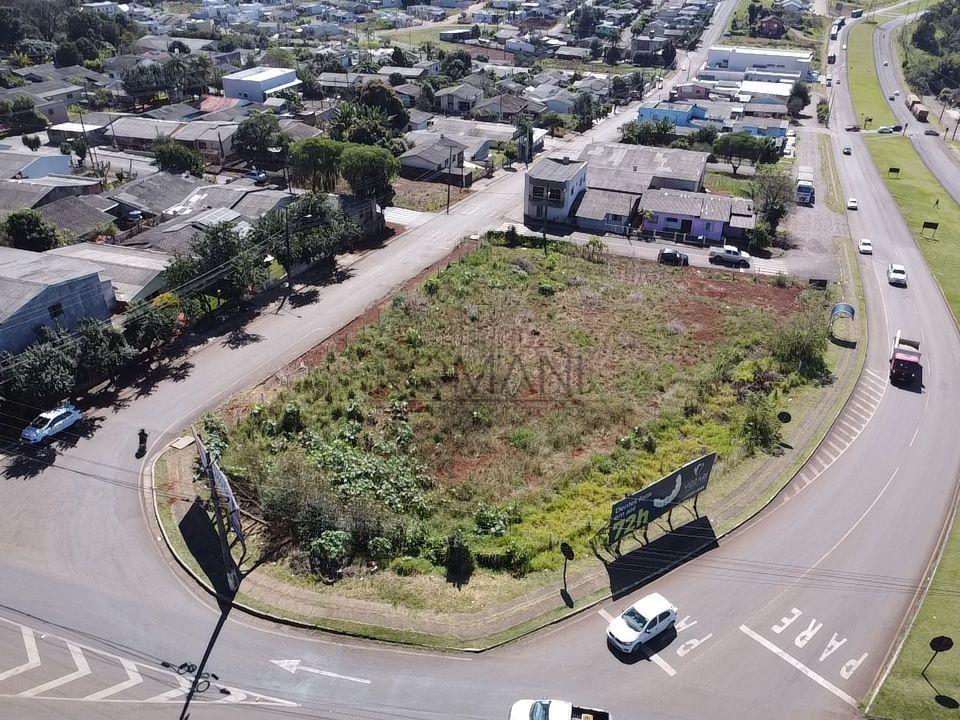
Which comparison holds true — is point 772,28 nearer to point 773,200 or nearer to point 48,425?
point 773,200

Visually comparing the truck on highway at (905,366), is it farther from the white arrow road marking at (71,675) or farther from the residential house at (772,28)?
the residential house at (772,28)

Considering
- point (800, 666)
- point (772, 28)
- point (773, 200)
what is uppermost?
point (772, 28)

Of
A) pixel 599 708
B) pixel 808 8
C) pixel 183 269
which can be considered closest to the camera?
pixel 599 708

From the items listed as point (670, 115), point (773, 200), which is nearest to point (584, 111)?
point (670, 115)

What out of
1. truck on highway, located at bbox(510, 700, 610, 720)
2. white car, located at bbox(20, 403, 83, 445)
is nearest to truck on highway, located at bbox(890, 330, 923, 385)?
truck on highway, located at bbox(510, 700, 610, 720)

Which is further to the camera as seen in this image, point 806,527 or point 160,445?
point 160,445

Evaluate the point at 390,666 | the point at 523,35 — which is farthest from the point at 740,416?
the point at 523,35

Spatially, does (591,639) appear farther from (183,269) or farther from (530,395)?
(183,269)
